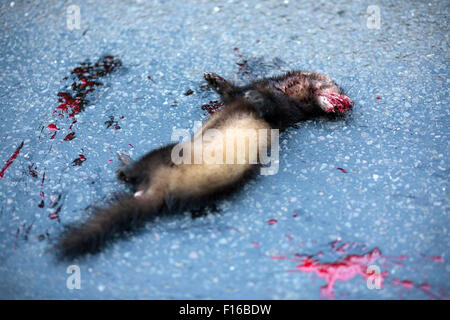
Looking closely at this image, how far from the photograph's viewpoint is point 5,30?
3.65 m

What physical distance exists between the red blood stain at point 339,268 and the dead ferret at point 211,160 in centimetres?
64

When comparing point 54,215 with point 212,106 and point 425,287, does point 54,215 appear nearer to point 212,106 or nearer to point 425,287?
point 212,106

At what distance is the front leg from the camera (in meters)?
2.89

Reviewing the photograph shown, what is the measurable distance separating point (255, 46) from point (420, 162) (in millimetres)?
1659

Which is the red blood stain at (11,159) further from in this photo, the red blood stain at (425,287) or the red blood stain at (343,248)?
the red blood stain at (425,287)

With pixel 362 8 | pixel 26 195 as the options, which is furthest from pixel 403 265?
pixel 362 8

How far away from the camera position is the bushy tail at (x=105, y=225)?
2172 millimetres

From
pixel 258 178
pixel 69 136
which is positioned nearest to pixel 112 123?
pixel 69 136

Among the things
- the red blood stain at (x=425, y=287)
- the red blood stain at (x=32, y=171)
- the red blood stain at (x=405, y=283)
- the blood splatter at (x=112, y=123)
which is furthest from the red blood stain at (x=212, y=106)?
the red blood stain at (x=425, y=287)

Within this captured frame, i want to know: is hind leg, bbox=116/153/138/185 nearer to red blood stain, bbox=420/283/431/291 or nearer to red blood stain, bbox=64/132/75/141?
red blood stain, bbox=64/132/75/141

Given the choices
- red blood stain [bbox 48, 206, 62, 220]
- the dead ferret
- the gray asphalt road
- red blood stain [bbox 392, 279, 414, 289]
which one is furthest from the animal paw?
red blood stain [bbox 48, 206, 62, 220]
